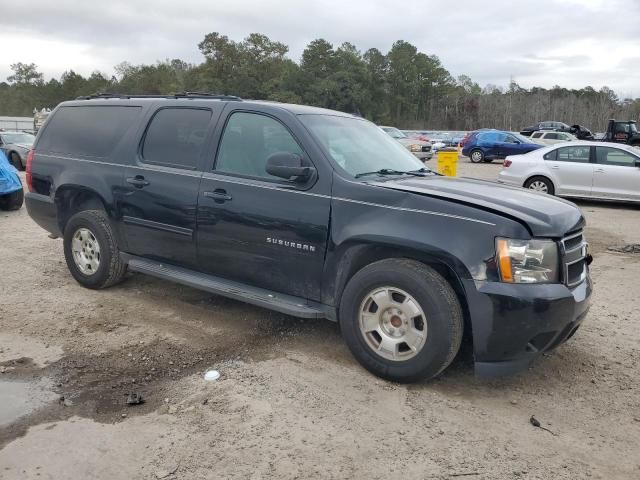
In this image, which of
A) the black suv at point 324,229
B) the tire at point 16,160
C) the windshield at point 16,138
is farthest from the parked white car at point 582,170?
the windshield at point 16,138

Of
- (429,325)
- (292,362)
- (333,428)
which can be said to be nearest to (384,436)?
(333,428)

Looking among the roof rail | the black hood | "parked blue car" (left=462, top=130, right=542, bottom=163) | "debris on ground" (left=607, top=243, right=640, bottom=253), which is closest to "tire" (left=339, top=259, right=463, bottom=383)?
the black hood

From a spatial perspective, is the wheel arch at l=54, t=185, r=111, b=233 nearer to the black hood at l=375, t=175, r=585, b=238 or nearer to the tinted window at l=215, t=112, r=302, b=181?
the tinted window at l=215, t=112, r=302, b=181

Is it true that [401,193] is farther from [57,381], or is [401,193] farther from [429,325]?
[57,381]

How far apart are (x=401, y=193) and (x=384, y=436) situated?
1.55 metres

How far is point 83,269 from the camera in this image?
5715mm

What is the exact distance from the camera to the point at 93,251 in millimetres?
5578

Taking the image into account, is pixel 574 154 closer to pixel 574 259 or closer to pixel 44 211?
pixel 574 259

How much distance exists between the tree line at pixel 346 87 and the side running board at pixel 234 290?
63.6m

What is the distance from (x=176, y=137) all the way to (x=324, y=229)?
6.01ft

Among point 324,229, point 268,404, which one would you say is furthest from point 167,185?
point 268,404

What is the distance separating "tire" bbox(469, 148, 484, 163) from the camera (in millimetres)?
28375

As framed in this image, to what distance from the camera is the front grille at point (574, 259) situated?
361 cm

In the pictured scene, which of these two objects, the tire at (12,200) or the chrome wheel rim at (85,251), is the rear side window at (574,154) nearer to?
the chrome wheel rim at (85,251)
